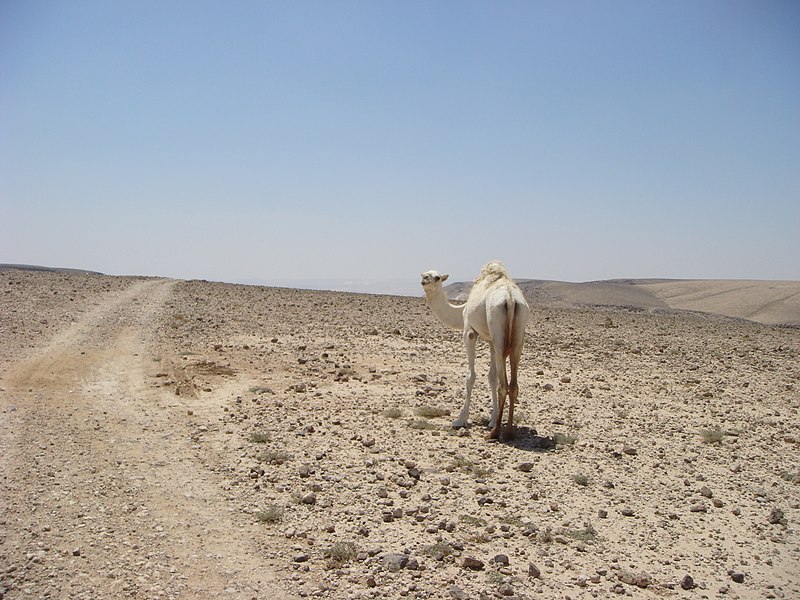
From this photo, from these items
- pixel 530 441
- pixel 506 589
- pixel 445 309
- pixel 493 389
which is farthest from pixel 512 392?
pixel 506 589

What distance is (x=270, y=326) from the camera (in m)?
22.1

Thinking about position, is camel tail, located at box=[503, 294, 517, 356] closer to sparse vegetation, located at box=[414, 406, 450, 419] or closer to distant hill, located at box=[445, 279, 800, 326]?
sparse vegetation, located at box=[414, 406, 450, 419]

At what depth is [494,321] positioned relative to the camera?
10.4 metres

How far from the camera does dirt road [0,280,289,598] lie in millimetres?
5785

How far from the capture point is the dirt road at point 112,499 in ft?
19.0

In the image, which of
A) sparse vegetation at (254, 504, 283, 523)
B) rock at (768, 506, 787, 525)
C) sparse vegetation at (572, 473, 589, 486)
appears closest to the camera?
sparse vegetation at (254, 504, 283, 523)

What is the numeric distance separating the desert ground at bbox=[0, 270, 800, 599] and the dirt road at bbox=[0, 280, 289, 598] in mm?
29

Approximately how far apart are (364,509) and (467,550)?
141cm

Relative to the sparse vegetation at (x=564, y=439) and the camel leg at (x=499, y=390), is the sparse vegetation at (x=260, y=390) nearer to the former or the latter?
the camel leg at (x=499, y=390)

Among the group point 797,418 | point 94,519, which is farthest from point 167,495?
point 797,418

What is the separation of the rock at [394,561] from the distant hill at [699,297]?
44550 millimetres

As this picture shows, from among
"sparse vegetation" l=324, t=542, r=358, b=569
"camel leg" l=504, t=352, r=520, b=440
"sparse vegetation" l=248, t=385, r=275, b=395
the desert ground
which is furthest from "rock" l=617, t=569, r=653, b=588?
"sparse vegetation" l=248, t=385, r=275, b=395

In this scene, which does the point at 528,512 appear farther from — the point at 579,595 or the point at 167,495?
the point at 167,495

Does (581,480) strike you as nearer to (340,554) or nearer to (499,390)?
(499,390)
